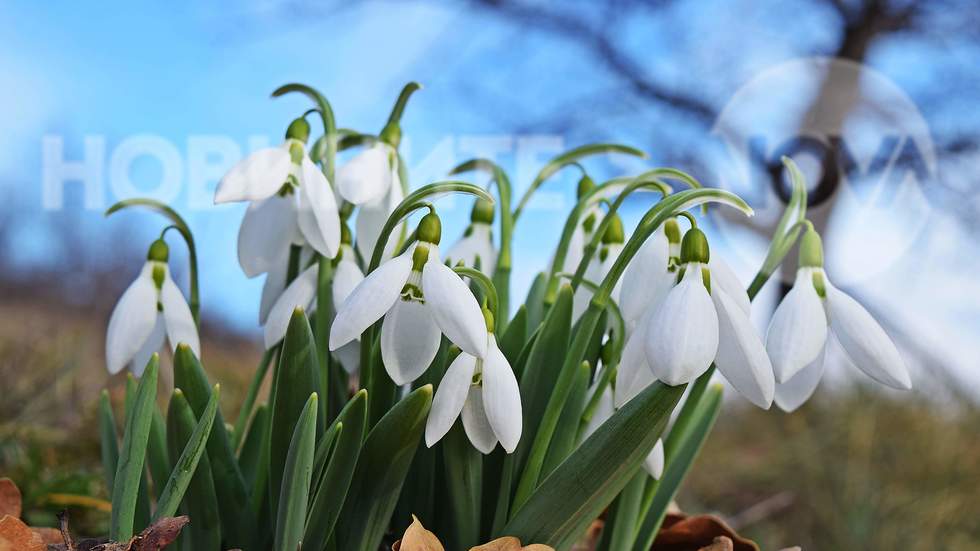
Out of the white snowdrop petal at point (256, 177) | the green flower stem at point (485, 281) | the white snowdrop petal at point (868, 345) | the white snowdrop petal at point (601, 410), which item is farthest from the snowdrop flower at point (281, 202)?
the white snowdrop petal at point (868, 345)

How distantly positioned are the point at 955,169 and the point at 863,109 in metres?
0.51

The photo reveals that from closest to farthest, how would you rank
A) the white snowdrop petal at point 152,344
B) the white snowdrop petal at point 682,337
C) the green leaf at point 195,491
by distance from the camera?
the white snowdrop petal at point 682,337
the green leaf at point 195,491
the white snowdrop petal at point 152,344

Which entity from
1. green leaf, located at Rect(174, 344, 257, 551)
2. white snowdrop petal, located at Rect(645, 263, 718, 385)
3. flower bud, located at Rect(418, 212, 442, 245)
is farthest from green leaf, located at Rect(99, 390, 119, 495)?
white snowdrop petal, located at Rect(645, 263, 718, 385)

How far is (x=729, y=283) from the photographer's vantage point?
0.52 m

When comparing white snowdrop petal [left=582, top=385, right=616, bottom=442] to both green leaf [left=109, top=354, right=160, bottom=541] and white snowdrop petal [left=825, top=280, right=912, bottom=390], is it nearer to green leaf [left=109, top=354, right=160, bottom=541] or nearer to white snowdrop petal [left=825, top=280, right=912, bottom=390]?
white snowdrop petal [left=825, top=280, right=912, bottom=390]

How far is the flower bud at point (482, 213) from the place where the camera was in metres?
0.66

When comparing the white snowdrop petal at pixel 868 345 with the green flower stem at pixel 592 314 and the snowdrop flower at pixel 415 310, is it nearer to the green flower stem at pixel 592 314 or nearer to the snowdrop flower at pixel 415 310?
the green flower stem at pixel 592 314

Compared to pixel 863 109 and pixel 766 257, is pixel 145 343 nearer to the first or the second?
pixel 766 257

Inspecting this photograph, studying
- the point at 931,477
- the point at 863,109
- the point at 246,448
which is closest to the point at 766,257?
the point at 246,448

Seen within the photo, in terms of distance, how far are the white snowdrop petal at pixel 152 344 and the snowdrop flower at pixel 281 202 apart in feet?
0.27

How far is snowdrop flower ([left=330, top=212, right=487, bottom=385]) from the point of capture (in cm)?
45

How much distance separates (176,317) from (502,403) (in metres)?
0.27

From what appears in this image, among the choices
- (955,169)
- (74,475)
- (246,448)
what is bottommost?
(74,475)

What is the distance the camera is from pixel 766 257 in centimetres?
58
